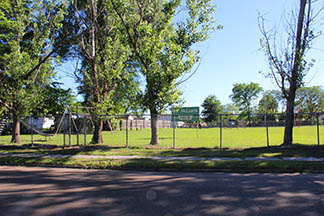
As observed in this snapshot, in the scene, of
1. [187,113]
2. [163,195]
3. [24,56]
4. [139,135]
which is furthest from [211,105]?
[163,195]

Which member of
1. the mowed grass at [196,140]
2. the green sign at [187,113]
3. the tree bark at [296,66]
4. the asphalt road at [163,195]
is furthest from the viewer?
the mowed grass at [196,140]

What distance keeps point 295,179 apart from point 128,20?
13791 millimetres

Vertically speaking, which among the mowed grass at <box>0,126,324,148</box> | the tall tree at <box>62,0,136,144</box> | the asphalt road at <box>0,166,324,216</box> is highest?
the tall tree at <box>62,0,136,144</box>

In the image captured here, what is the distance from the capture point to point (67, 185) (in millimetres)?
7090

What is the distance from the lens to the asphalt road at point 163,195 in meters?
4.89

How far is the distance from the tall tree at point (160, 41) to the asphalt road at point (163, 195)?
867cm

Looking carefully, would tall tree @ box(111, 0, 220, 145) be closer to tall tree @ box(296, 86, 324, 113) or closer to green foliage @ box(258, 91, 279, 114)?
tall tree @ box(296, 86, 324, 113)

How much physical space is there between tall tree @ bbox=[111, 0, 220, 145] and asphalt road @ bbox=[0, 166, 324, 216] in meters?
8.67

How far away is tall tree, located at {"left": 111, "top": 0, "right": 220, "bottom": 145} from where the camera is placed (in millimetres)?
16062

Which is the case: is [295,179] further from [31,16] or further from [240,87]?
[240,87]

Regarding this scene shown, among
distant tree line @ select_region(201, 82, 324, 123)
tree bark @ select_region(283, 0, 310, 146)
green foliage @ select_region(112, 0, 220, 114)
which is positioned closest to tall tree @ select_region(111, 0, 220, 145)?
green foliage @ select_region(112, 0, 220, 114)

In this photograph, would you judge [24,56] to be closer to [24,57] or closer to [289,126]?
[24,57]

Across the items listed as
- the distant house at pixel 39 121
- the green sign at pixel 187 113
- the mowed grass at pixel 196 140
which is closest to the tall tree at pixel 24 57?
the distant house at pixel 39 121

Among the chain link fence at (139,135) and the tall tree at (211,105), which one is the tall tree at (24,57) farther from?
the tall tree at (211,105)
